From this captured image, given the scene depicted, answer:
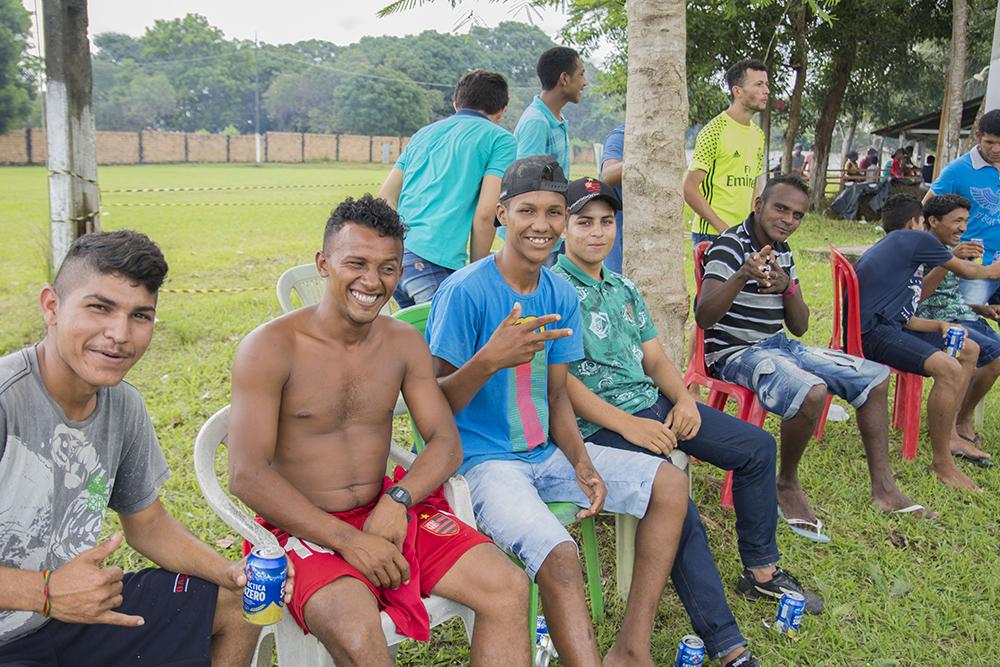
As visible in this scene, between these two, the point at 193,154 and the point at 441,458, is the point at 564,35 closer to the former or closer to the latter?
the point at 441,458

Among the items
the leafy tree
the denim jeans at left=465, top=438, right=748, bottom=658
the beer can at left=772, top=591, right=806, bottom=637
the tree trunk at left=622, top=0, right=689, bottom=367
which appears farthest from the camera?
the leafy tree

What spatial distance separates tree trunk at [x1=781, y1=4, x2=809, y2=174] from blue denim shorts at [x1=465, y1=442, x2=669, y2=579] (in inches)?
595

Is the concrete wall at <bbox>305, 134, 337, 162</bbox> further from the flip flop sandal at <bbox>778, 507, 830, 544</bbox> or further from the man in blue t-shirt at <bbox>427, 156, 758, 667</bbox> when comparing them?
the man in blue t-shirt at <bbox>427, 156, 758, 667</bbox>

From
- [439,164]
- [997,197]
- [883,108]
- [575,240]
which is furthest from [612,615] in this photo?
[883,108]

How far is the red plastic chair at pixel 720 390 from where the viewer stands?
4.15 meters

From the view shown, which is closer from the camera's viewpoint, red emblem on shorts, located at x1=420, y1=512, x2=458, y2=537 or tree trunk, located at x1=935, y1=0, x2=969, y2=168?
red emblem on shorts, located at x1=420, y1=512, x2=458, y2=537

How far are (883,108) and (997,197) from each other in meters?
30.2

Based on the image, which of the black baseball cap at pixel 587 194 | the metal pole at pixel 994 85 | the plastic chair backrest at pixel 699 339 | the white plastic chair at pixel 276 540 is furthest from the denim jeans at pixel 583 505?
the metal pole at pixel 994 85

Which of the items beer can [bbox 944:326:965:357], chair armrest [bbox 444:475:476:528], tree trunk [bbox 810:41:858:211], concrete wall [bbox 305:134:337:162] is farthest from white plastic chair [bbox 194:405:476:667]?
concrete wall [bbox 305:134:337:162]

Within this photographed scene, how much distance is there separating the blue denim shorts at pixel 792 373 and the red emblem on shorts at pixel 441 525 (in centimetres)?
203

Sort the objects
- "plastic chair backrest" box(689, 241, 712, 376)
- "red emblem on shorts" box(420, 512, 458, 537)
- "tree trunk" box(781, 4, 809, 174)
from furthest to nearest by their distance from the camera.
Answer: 1. "tree trunk" box(781, 4, 809, 174)
2. "plastic chair backrest" box(689, 241, 712, 376)
3. "red emblem on shorts" box(420, 512, 458, 537)

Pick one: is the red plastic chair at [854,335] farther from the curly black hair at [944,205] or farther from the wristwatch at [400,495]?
the wristwatch at [400,495]

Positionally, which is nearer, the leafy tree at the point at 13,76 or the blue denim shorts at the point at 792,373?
the blue denim shorts at the point at 792,373

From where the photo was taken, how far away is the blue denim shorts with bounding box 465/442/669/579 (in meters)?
2.57
